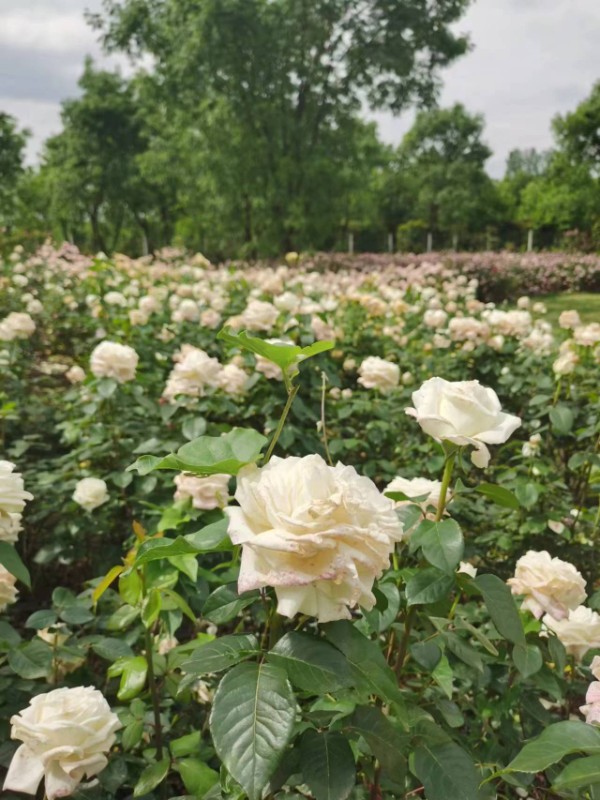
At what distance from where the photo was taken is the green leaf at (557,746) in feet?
1.72

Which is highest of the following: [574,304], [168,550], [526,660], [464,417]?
[464,417]

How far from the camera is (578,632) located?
102 cm

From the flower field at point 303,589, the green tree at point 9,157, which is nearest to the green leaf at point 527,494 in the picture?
the flower field at point 303,589

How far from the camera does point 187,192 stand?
1619cm

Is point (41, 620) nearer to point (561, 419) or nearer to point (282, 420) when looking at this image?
point (282, 420)

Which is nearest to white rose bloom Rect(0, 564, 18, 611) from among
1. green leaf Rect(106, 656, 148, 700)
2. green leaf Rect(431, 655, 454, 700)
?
green leaf Rect(106, 656, 148, 700)

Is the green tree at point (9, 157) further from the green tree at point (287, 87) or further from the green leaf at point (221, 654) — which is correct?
the green leaf at point (221, 654)

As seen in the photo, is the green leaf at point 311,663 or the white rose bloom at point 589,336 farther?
the white rose bloom at point 589,336

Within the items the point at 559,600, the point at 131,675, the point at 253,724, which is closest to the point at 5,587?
the point at 131,675

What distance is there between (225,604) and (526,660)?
1.40ft

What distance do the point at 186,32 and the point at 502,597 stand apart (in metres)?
17.2

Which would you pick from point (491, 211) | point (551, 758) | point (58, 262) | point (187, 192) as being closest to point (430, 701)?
point (551, 758)

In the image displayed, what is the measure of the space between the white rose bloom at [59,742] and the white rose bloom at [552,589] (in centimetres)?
62

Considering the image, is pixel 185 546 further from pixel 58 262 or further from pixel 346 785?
pixel 58 262
